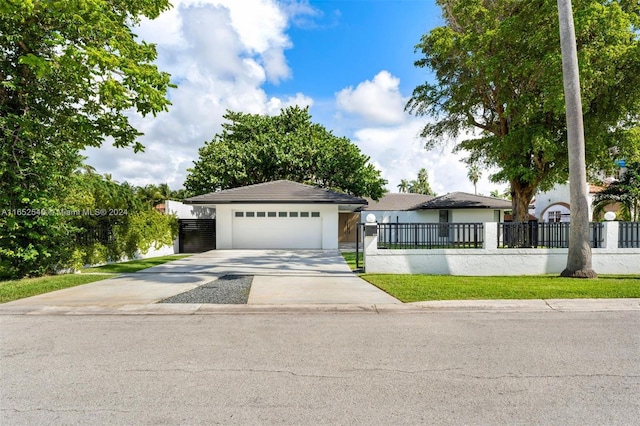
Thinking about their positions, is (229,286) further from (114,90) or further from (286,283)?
(114,90)

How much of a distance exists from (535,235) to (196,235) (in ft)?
57.0

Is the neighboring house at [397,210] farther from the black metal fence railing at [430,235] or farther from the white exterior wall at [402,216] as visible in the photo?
the black metal fence railing at [430,235]

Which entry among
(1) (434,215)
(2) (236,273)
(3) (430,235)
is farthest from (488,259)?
(1) (434,215)

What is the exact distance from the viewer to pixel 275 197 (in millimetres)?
19562

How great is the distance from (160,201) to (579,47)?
47.7 m

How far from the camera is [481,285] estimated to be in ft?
29.1

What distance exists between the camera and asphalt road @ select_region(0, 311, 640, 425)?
3.07 m

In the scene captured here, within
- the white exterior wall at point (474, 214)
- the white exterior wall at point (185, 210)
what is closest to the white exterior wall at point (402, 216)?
the white exterior wall at point (474, 214)

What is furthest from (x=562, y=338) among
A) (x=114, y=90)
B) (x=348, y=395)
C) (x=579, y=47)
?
(x=579, y=47)

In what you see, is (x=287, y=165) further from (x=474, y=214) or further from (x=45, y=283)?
(x=45, y=283)

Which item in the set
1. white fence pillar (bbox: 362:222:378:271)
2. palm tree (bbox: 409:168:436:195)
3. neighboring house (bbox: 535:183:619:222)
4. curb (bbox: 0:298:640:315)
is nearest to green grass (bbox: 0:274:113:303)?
curb (bbox: 0:298:640:315)

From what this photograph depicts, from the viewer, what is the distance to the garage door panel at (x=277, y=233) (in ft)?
67.2

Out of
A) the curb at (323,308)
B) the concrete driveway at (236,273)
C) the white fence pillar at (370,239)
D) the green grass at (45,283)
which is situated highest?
the white fence pillar at (370,239)

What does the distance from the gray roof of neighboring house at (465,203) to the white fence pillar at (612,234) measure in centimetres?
1435
